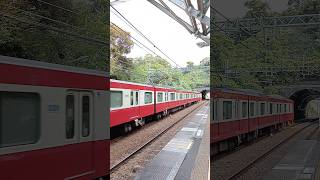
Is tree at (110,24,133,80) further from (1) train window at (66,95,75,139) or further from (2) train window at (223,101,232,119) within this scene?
(2) train window at (223,101,232,119)

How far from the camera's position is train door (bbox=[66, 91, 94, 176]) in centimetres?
352

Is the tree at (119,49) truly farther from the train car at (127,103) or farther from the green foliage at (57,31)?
the train car at (127,103)

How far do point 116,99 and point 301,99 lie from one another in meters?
4.11

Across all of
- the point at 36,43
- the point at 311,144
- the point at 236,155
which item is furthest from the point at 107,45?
the point at 311,144

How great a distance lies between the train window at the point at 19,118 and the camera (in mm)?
2664

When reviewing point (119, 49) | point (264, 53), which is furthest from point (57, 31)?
point (264, 53)

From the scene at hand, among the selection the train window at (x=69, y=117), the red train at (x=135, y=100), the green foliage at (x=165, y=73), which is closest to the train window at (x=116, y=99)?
the red train at (x=135, y=100)

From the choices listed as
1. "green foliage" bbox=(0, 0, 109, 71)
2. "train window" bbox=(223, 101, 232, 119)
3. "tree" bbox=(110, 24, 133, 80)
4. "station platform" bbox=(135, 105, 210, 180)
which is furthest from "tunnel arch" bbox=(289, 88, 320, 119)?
"tree" bbox=(110, 24, 133, 80)

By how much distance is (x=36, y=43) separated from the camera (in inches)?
207

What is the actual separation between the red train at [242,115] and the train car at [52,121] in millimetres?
1192

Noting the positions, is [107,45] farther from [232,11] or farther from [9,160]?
[9,160]

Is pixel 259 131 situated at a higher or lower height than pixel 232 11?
lower

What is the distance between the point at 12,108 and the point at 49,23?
294 centimetres

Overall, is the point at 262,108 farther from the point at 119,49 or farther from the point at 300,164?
the point at 119,49
